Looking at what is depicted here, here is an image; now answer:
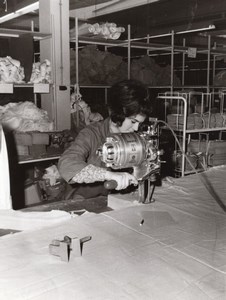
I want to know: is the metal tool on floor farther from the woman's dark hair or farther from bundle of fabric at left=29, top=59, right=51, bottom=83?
bundle of fabric at left=29, top=59, right=51, bottom=83

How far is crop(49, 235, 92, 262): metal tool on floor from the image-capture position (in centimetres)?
124

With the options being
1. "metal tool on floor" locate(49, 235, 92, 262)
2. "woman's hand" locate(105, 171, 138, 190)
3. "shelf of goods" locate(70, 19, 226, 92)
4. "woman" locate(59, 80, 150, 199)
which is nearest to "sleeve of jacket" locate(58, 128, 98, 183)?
"woman" locate(59, 80, 150, 199)

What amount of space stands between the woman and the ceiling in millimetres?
2510

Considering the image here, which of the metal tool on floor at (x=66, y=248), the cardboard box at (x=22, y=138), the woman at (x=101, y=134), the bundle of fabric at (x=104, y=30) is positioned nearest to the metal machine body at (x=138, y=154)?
the woman at (x=101, y=134)

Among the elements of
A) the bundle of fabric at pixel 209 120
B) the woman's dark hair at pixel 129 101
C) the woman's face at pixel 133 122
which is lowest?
the bundle of fabric at pixel 209 120

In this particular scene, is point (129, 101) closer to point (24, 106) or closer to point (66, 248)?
point (66, 248)

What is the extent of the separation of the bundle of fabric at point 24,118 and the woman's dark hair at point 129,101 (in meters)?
1.51

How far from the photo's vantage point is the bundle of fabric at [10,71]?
11.9 feet

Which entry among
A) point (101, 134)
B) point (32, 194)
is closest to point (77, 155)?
Result: point (101, 134)

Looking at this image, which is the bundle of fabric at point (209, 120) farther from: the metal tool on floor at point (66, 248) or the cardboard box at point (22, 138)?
the metal tool on floor at point (66, 248)

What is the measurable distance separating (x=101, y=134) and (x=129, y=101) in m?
0.37

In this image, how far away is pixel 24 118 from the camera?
145 inches

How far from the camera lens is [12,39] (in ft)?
13.5

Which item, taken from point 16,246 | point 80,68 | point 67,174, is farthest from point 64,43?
point 16,246
